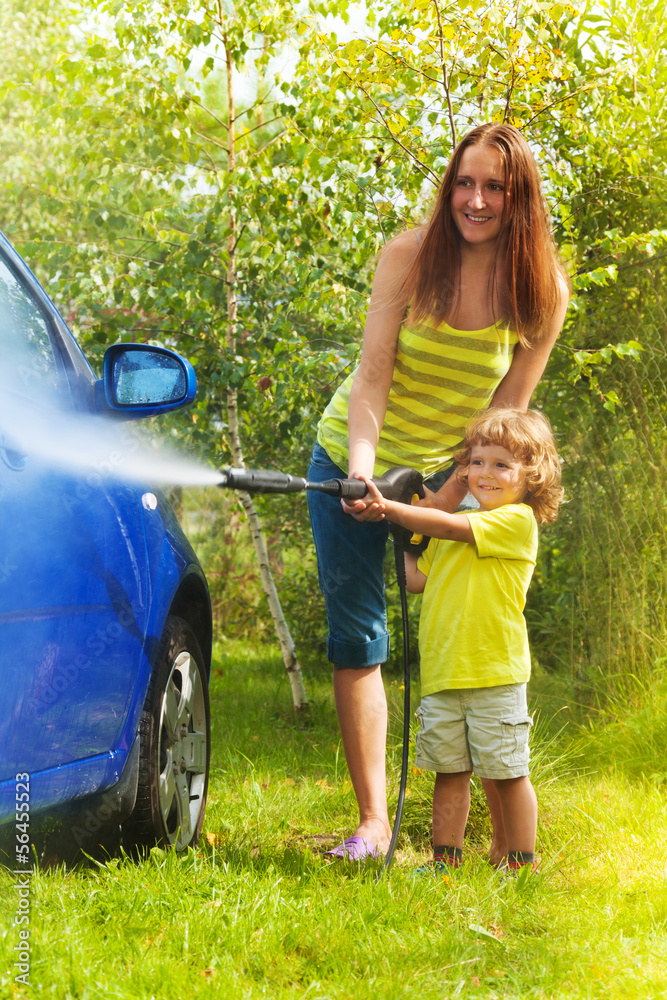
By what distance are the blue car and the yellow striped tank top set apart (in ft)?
2.16

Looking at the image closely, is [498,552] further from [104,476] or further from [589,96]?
[589,96]

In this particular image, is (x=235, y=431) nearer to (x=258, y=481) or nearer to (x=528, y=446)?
(x=528, y=446)

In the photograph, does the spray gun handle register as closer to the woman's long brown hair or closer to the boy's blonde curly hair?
the boy's blonde curly hair

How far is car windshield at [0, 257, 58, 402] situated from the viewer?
1.87 meters

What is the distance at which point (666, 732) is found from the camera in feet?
11.4

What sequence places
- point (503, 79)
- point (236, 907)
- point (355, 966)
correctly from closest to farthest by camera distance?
1. point (355, 966)
2. point (236, 907)
3. point (503, 79)

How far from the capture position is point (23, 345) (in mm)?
2000

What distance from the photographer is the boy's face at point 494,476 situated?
2502 millimetres

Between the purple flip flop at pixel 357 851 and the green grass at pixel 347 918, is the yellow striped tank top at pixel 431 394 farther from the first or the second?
the green grass at pixel 347 918

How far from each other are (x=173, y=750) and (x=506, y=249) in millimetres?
1701

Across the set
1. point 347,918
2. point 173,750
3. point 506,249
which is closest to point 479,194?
point 506,249

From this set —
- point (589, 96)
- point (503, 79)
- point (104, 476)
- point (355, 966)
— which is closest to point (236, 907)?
point (355, 966)

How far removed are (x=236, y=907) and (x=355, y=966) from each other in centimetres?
32

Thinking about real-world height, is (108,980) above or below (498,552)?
below
